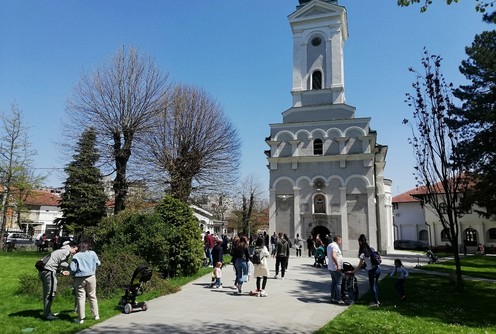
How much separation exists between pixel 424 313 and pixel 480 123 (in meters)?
18.9

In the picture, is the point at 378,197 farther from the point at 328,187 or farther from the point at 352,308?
the point at 352,308

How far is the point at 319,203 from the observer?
1228 inches

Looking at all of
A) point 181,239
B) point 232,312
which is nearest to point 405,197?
point 181,239

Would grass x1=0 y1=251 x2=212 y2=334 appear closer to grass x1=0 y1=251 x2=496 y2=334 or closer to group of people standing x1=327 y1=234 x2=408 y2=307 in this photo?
grass x1=0 y1=251 x2=496 y2=334

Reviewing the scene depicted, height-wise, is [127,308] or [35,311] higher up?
[127,308]

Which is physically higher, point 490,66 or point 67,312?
point 490,66

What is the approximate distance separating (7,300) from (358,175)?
25.8m

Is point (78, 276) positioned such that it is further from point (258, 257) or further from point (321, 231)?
point (321, 231)

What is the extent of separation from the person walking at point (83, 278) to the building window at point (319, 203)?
24.5m

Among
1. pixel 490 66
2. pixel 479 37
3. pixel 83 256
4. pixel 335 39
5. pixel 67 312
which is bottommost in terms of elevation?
pixel 67 312

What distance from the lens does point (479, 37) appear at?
71.1 ft

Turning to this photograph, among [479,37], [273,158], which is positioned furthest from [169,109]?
[479,37]

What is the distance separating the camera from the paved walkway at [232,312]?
7.74 m

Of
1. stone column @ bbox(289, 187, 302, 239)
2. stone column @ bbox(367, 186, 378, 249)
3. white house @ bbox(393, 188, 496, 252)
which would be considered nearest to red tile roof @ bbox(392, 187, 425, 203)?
white house @ bbox(393, 188, 496, 252)
